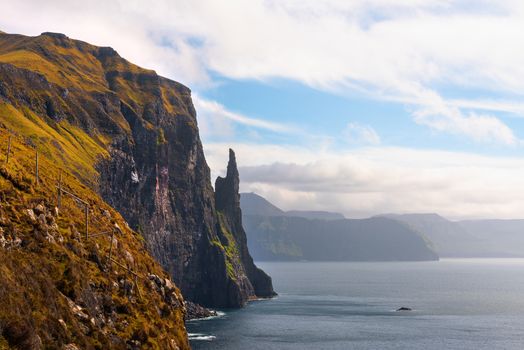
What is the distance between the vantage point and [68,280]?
6769 cm

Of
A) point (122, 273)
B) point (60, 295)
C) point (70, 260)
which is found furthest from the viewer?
point (122, 273)

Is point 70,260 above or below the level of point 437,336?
above

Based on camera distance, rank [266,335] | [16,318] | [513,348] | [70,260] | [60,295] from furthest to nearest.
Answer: [266,335]
[513,348]
[70,260]
[60,295]
[16,318]

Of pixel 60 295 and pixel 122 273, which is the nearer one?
pixel 60 295

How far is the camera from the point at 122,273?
83500mm

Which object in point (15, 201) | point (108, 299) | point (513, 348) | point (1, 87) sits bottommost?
point (513, 348)

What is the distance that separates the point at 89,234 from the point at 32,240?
57.1ft

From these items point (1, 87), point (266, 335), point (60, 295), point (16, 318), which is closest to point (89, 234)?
point (60, 295)

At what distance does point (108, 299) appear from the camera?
7519cm

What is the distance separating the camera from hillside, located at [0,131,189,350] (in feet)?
185

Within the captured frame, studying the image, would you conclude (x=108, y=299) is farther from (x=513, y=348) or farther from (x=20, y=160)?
(x=513, y=348)

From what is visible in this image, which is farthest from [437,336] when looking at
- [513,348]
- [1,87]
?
[1,87]

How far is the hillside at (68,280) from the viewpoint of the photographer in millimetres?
56531

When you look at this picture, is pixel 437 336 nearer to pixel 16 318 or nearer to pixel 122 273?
pixel 122 273
